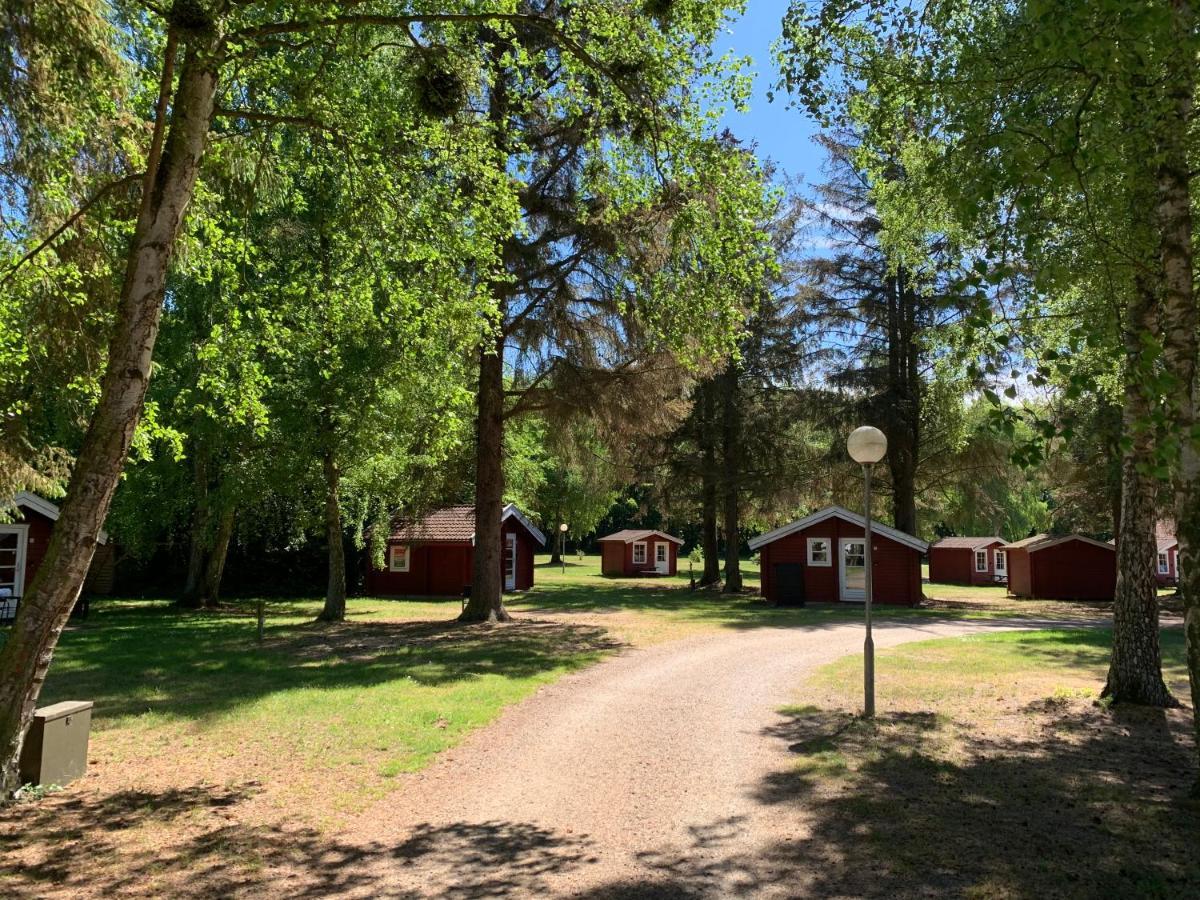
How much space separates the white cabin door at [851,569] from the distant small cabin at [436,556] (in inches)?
470

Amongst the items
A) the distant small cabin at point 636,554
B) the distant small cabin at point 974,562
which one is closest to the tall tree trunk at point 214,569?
the distant small cabin at point 636,554

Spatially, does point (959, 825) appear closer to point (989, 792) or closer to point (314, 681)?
point (989, 792)

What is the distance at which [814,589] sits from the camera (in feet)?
86.1

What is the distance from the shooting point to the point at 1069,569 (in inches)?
1214

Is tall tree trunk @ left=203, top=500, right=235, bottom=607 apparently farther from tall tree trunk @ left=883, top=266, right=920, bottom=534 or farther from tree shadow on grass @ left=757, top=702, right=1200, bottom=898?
tall tree trunk @ left=883, top=266, right=920, bottom=534

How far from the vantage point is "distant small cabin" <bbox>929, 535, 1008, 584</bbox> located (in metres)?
42.8

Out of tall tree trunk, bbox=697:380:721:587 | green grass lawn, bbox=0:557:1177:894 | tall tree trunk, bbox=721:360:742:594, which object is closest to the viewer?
green grass lawn, bbox=0:557:1177:894

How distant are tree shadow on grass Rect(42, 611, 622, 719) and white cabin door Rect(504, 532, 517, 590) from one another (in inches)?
469

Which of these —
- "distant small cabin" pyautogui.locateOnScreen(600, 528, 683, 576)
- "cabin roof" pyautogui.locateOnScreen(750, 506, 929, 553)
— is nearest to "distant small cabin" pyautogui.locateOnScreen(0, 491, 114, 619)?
"cabin roof" pyautogui.locateOnScreen(750, 506, 929, 553)

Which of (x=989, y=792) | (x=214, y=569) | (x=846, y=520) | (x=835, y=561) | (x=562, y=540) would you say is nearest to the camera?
(x=989, y=792)

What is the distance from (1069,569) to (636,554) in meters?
23.5

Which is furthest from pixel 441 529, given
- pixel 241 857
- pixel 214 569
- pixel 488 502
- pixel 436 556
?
pixel 241 857

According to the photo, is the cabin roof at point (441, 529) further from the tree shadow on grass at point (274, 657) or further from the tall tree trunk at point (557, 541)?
the tall tree trunk at point (557, 541)

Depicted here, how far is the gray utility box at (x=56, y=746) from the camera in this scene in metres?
5.77
